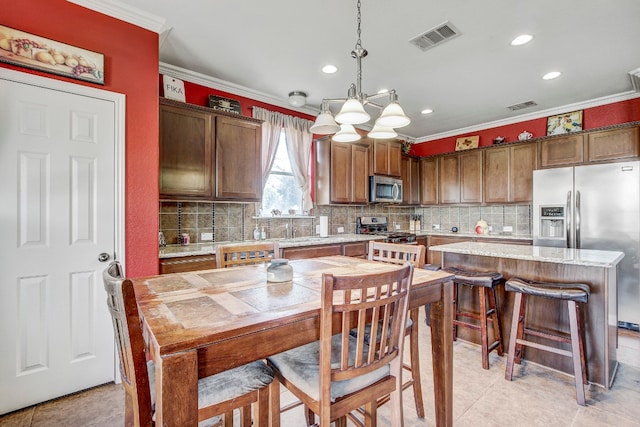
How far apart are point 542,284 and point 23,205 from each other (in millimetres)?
3658

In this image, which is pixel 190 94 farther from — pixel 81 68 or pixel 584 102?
pixel 584 102

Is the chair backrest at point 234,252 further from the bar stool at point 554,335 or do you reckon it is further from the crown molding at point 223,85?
the crown molding at point 223,85

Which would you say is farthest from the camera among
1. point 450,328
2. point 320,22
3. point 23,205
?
point 320,22

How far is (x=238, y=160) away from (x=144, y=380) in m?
2.55

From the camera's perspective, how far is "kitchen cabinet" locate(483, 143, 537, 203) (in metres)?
4.40

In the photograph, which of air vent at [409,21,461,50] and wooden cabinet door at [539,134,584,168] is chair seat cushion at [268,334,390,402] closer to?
air vent at [409,21,461,50]

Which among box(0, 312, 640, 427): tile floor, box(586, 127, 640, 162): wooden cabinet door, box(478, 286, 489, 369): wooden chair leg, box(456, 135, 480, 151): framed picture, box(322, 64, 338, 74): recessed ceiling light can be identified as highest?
box(322, 64, 338, 74): recessed ceiling light

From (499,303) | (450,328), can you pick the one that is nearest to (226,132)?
(450,328)

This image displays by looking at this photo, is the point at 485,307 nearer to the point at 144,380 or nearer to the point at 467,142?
Answer: the point at 144,380

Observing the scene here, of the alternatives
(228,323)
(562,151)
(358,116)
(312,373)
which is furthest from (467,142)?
(228,323)

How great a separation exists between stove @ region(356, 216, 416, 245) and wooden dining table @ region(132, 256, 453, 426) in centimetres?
292

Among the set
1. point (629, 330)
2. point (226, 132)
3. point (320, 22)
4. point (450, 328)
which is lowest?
point (629, 330)

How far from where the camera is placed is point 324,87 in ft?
12.0

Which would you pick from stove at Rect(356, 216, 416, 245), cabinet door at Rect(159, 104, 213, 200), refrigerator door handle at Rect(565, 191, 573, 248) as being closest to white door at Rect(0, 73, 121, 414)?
cabinet door at Rect(159, 104, 213, 200)
